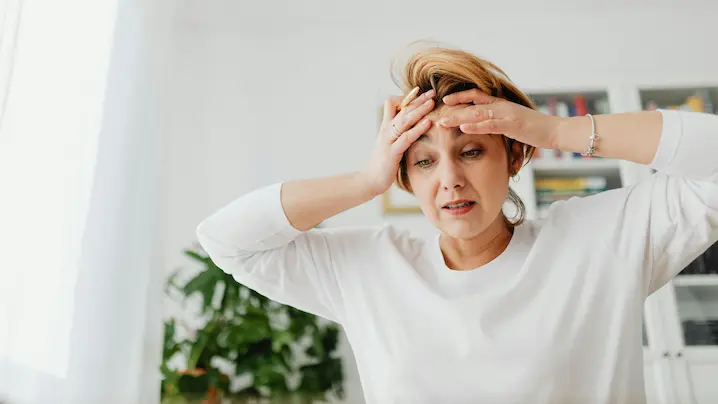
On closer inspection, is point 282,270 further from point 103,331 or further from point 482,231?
point 103,331

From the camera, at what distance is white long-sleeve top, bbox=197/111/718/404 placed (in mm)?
893

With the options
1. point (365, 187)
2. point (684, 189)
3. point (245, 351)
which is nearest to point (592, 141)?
point (684, 189)

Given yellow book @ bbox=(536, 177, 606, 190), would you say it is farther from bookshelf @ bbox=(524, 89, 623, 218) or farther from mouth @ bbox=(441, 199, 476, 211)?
mouth @ bbox=(441, 199, 476, 211)

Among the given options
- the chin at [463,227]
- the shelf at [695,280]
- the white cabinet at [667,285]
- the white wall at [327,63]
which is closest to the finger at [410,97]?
the chin at [463,227]

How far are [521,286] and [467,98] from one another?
0.33 metres

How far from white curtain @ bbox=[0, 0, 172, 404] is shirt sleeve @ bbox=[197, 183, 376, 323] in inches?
12.4

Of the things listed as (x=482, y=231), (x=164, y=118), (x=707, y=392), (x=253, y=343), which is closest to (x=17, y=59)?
(x=164, y=118)

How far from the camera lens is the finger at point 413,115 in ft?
3.21

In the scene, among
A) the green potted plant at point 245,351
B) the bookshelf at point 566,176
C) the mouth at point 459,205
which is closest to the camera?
the mouth at point 459,205

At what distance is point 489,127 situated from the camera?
93 cm

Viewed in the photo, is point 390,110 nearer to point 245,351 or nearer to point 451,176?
point 451,176

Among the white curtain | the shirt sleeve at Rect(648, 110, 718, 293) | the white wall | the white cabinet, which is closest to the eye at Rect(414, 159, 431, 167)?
the shirt sleeve at Rect(648, 110, 718, 293)

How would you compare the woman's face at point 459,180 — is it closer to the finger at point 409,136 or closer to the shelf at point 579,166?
the finger at point 409,136

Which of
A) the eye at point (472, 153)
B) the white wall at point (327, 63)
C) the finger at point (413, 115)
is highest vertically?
the white wall at point (327, 63)
